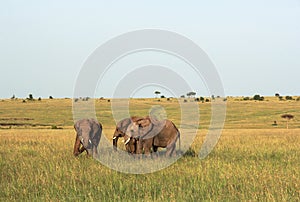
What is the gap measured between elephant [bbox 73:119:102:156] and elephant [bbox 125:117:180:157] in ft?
3.82

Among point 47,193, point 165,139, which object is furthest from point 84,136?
point 47,193

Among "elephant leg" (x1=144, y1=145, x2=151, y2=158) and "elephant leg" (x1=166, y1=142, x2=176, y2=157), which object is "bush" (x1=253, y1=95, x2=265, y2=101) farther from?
"elephant leg" (x1=144, y1=145, x2=151, y2=158)

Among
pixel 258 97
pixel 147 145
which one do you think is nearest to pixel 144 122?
pixel 147 145

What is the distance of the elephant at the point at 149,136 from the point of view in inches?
663

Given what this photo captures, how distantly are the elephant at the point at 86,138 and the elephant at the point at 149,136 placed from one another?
1.16m

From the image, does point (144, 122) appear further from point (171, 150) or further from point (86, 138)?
point (86, 138)

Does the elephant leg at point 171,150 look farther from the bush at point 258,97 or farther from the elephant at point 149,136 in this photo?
the bush at point 258,97

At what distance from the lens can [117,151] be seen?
58.6ft

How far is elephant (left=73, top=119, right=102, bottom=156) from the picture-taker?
16.7 m

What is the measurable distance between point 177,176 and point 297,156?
21.2 feet

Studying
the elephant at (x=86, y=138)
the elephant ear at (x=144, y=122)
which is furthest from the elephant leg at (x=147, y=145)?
the elephant at (x=86, y=138)

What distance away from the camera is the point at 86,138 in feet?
54.9

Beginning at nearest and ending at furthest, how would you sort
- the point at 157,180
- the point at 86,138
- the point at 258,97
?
the point at 157,180 < the point at 86,138 < the point at 258,97

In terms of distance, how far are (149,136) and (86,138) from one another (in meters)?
2.13
